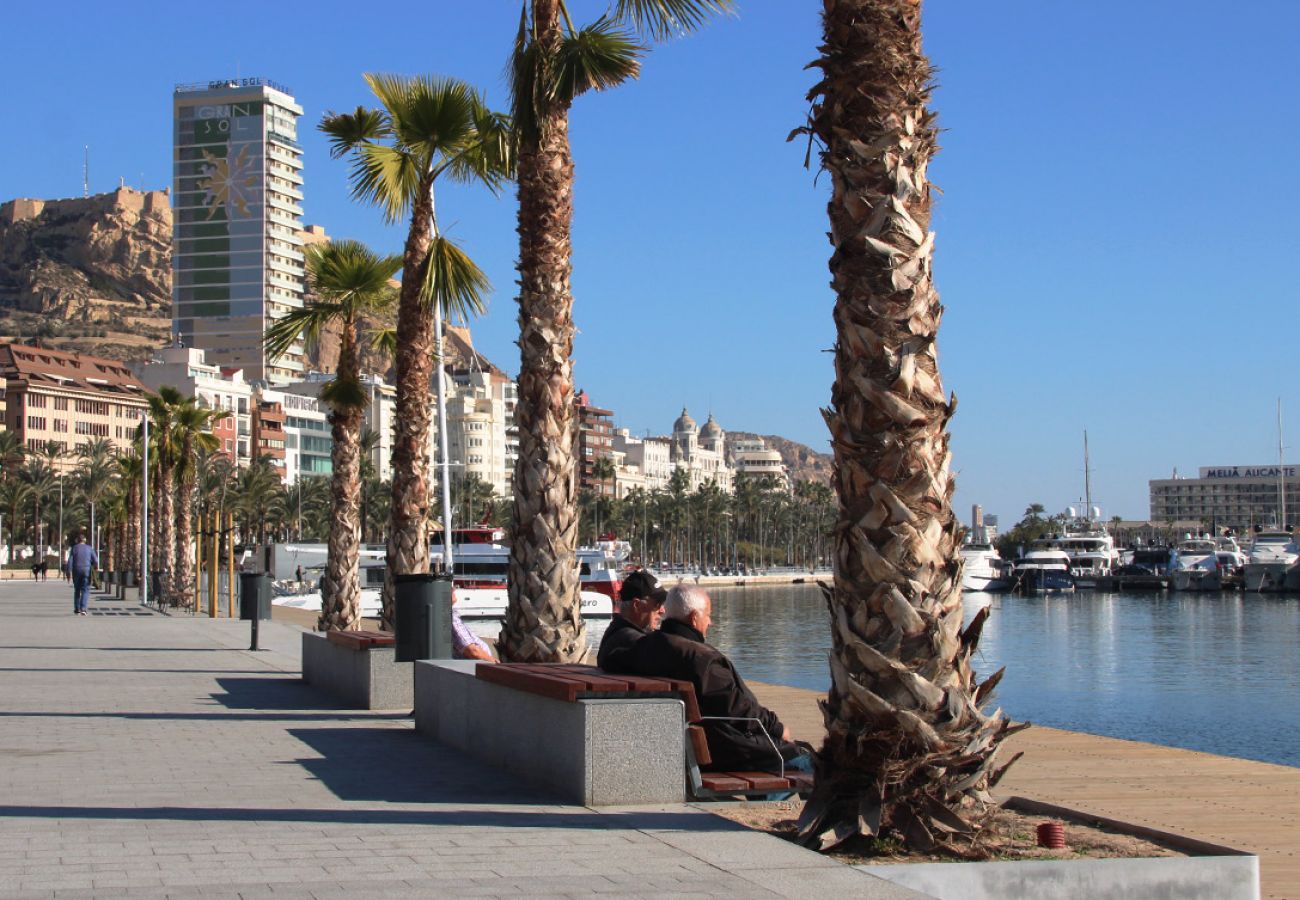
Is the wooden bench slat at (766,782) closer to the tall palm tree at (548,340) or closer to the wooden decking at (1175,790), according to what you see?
the wooden decking at (1175,790)

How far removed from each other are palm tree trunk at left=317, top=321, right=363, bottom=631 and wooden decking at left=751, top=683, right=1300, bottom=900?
381 inches

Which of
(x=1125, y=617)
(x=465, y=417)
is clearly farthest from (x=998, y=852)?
(x=465, y=417)

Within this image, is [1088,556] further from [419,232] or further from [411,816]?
[411,816]

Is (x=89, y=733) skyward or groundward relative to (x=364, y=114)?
groundward

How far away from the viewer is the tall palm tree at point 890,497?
21.0 ft

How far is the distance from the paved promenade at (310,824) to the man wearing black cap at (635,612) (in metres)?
1.14

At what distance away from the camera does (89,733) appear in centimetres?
1188

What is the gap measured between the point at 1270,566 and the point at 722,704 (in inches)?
4004

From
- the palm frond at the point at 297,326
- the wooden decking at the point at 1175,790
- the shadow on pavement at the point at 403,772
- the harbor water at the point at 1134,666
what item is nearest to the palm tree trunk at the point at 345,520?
the palm frond at the point at 297,326

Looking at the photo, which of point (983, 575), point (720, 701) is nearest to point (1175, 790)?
point (720, 701)

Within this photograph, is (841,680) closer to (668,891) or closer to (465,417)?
(668,891)

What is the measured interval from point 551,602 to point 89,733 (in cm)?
380

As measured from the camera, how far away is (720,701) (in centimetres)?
815

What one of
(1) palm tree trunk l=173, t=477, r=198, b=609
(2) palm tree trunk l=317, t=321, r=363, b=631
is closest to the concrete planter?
(2) palm tree trunk l=317, t=321, r=363, b=631
